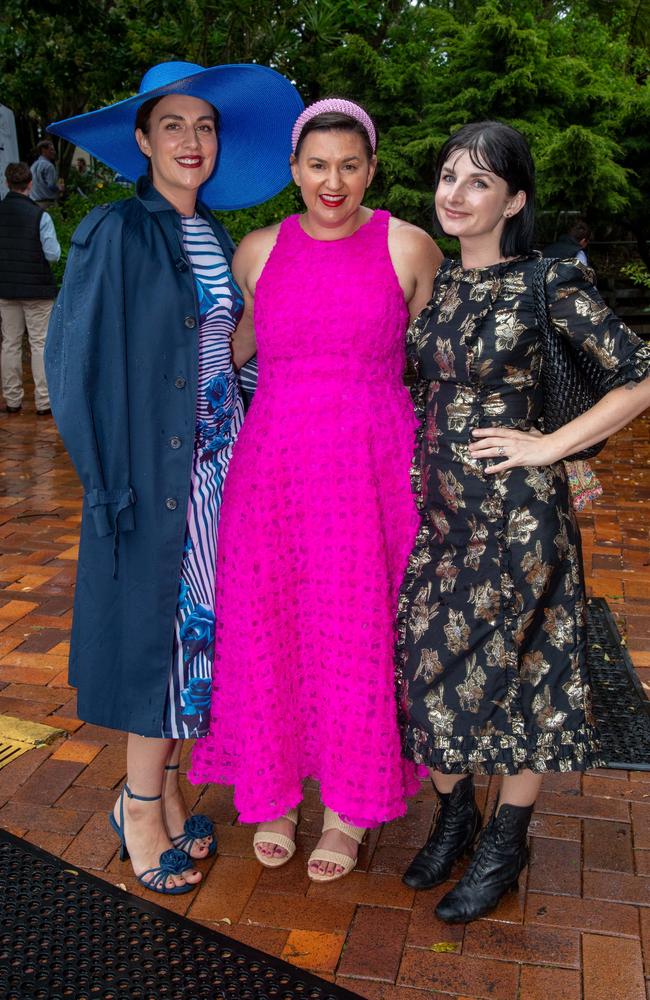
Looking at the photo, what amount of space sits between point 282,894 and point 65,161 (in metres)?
14.3

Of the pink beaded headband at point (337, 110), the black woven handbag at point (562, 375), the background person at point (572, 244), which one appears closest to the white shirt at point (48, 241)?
the background person at point (572, 244)

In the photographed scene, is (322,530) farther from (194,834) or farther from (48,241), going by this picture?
(48,241)

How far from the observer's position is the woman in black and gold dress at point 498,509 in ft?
7.61

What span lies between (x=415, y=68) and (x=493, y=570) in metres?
7.27

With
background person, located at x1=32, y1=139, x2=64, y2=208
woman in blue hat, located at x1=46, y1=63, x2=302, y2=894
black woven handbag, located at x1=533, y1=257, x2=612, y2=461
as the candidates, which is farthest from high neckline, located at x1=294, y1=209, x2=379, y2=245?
background person, located at x1=32, y1=139, x2=64, y2=208

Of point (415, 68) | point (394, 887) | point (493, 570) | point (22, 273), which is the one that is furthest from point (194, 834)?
point (415, 68)

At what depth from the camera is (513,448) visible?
235cm

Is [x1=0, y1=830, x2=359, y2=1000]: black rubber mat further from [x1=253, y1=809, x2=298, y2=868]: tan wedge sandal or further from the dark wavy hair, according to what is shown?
the dark wavy hair

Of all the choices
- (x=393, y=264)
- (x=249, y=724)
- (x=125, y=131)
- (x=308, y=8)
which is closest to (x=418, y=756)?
(x=249, y=724)

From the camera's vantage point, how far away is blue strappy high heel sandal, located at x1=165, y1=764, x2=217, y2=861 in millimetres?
2809

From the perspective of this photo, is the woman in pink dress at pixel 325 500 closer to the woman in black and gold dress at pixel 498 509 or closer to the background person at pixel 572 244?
the woman in black and gold dress at pixel 498 509

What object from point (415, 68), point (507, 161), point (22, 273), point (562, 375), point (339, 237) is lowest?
point (22, 273)

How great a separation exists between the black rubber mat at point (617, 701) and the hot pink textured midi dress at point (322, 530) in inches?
35.5

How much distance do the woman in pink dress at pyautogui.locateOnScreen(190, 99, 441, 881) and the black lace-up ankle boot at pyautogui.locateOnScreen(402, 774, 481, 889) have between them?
0.42 ft
